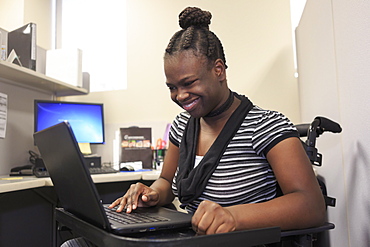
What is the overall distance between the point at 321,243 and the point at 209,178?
95cm

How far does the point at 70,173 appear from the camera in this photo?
67 cm

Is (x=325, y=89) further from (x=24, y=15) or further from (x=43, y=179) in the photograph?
(x=24, y=15)

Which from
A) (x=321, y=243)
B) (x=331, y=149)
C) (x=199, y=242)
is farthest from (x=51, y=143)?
(x=321, y=243)

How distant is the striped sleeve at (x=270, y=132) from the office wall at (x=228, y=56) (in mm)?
1350

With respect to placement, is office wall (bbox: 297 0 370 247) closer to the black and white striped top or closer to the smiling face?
the black and white striped top

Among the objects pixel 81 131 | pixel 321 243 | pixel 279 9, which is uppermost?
pixel 279 9

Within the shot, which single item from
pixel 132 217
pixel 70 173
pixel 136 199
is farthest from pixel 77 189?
pixel 136 199

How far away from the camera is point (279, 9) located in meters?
2.24

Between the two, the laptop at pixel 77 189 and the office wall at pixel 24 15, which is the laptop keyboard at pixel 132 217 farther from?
the office wall at pixel 24 15

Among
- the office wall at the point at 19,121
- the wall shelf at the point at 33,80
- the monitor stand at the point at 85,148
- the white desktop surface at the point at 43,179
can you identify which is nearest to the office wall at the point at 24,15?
the office wall at the point at 19,121

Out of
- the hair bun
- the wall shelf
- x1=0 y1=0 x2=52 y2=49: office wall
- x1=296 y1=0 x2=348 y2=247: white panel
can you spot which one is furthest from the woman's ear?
x1=0 y1=0 x2=52 y2=49: office wall

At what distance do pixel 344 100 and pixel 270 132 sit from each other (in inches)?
18.2

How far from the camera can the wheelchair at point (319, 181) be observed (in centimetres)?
77

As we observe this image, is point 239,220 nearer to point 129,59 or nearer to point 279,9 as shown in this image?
point 279,9
